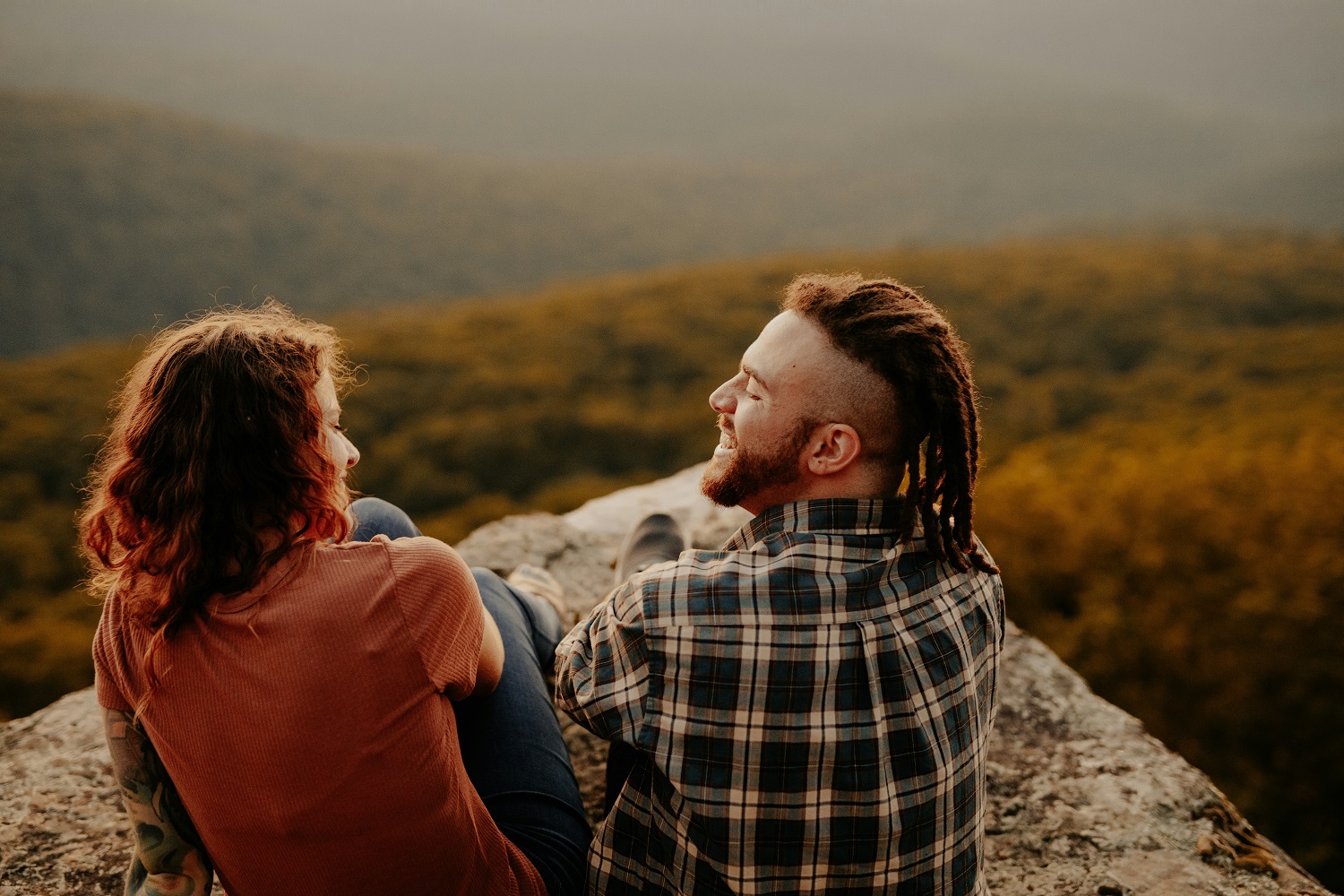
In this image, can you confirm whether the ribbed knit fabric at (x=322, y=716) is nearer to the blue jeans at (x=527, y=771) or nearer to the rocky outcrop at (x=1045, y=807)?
the blue jeans at (x=527, y=771)

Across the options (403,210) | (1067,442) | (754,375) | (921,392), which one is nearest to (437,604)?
(754,375)

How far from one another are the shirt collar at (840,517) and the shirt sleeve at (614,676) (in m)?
0.32

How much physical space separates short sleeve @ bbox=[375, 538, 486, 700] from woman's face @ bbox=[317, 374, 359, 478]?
0.29 metres

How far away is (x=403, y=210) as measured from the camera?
5859 centimetres

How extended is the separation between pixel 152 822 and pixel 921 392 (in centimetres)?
170

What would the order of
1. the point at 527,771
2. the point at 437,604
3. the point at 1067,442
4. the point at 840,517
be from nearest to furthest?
the point at 437,604 < the point at 840,517 < the point at 527,771 < the point at 1067,442

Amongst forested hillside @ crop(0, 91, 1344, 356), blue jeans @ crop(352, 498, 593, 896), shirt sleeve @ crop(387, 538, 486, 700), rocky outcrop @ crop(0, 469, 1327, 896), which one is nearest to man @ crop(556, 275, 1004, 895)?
blue jeans @ crop(352, 498, 593, 896)

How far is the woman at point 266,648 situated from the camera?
1291mm

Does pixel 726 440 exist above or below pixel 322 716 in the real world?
above

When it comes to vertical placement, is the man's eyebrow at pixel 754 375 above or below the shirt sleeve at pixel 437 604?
above

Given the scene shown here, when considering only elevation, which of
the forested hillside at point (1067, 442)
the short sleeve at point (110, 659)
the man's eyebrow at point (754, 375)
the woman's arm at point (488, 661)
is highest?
the man's eyebrow at point (754, 375)

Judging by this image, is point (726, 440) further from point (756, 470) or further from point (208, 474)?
point (208, 474)

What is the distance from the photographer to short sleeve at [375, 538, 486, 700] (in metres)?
1.36

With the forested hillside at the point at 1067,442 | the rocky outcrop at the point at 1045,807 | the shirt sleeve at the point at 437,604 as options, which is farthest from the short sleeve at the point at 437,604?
the forested hillside at the point at 1067,442
